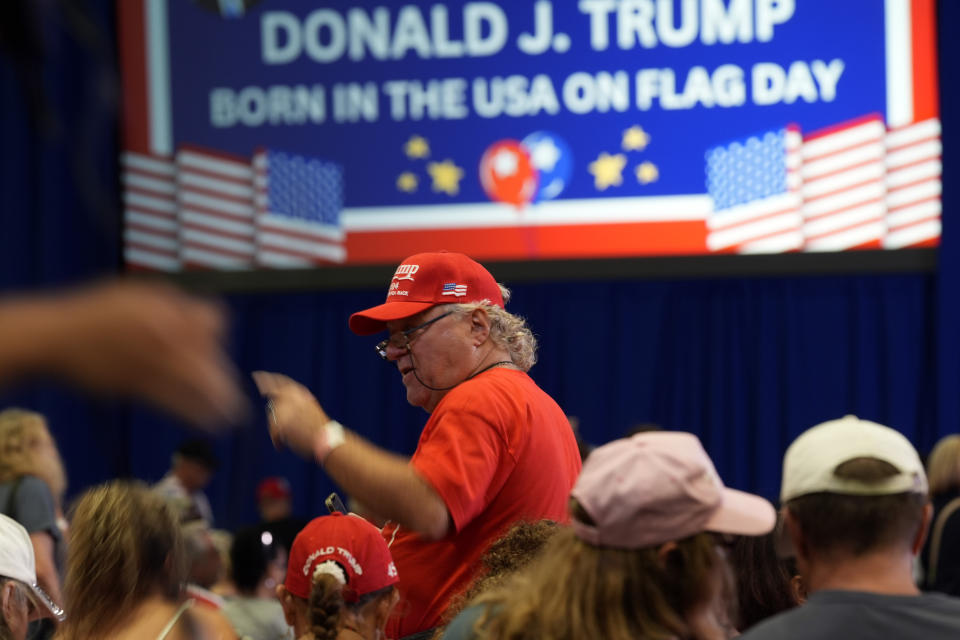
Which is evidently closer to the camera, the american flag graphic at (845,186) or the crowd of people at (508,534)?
the crowd of people at (508,534)

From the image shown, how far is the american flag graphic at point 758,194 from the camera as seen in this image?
6.35 meters

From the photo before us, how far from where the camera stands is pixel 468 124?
6.68 m

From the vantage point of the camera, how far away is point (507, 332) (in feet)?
7.57

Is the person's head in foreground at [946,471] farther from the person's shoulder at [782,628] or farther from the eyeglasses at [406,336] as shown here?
the person's shoulder at [782,628]

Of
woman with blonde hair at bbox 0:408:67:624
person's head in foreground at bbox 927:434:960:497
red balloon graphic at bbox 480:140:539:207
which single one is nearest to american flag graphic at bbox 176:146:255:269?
red balloon graphic at bbox 480:140:539:207

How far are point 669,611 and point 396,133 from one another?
219 inches

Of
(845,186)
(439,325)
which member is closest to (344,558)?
(439,325)

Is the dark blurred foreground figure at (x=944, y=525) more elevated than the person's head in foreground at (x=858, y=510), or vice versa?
the person's head in foreground at (x=858, y=510)

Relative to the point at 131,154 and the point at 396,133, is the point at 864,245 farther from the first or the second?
the point at 131,154

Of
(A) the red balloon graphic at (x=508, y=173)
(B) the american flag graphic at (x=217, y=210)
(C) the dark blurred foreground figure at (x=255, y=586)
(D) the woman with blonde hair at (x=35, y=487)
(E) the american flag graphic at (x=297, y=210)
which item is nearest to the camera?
(D) the woman with blonde hair at (x=35, y=487)

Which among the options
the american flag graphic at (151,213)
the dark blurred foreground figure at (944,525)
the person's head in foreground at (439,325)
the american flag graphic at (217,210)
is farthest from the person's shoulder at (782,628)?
the american flag graphic at (151,213)

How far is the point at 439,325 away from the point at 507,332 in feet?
0.46

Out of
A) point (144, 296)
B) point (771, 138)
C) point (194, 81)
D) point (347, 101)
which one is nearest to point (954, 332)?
point (771, 138)

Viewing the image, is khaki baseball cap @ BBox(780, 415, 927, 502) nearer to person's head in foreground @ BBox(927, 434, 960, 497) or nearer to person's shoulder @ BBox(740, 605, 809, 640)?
person's shoulder @ BBox(740, 605, 809, 640)
